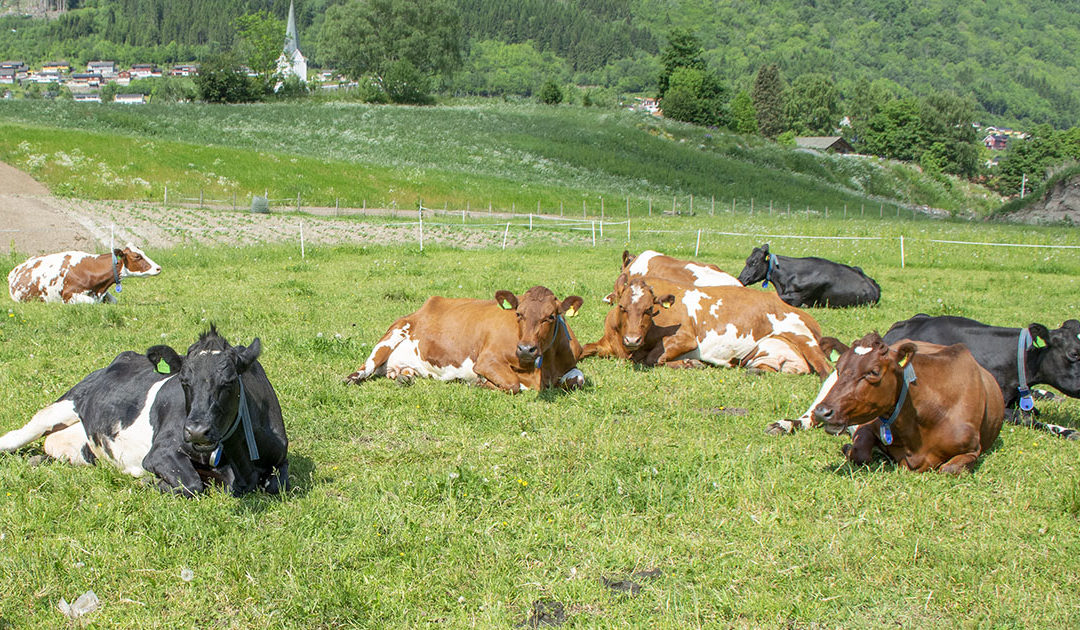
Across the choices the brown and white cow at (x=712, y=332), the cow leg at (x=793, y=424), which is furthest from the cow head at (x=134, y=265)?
the cow leg at (x=793, y=424)

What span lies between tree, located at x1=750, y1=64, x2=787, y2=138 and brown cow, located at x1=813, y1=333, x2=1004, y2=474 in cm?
14088

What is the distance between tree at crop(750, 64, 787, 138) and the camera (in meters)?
141

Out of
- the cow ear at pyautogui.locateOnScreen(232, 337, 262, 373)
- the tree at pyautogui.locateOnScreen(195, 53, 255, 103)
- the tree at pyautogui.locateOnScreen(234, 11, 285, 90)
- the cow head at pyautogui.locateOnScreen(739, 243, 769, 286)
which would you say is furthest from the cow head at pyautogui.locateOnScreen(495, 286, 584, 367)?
the tree at pyautogui.locateOnScreen(234, 11, 285, 90)

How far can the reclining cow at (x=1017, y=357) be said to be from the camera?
7848mm

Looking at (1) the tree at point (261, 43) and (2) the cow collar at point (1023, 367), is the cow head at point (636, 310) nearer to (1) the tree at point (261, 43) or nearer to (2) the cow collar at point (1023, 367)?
(2) the cow collar at point (1023, 367)

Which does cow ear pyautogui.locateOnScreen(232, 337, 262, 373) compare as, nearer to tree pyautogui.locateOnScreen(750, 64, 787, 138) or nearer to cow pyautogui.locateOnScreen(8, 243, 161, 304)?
cow pyautogui.locateOnScreen(8, 243, 161, 304)

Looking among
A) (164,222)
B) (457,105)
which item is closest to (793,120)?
(457,105)

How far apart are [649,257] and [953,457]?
8858 mm

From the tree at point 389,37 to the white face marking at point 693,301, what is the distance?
10263 cm

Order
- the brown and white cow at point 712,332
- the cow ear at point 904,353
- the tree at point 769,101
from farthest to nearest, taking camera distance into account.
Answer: the tree at point 769,101 → the brown and white cow at point 712,332 → the cow ear at point 904,353

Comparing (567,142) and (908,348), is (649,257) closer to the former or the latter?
(908,348)

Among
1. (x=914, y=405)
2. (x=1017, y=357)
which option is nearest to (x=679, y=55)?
(x=1017, y=357)

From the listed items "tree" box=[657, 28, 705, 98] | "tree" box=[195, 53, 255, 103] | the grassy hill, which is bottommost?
the grassy hill

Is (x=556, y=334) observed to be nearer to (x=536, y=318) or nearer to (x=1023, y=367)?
(x=536, y=318)
